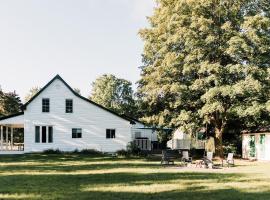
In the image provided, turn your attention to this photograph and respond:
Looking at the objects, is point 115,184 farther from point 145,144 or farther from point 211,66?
point 145,144

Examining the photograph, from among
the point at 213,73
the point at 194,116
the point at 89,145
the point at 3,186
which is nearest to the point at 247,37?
the point at 213,73

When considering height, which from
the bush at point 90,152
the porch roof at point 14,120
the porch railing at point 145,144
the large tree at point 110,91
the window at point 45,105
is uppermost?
the large tree at point 110,91

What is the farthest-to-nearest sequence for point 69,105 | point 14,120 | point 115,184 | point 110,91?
point 110,91 < point 69,105 < point 14,120 < point 115,184

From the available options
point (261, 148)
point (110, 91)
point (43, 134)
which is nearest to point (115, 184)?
point (261, 148)

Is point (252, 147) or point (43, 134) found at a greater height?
point (43, 134)

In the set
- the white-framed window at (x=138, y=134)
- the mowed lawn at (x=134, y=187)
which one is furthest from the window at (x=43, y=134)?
the white-framed window at (x=138, y=134)

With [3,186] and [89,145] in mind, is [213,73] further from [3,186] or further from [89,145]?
[3,186]

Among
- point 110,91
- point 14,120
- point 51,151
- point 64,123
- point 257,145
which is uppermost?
point 110,91

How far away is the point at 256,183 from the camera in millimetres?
18953

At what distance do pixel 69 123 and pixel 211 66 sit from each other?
631 inches

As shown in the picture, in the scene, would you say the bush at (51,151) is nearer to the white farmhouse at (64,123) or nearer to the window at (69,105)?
the white farmhouse at (64,123)

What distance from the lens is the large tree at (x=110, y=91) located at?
11989 centimetres

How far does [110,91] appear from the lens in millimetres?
119500

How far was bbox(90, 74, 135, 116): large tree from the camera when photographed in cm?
11989
